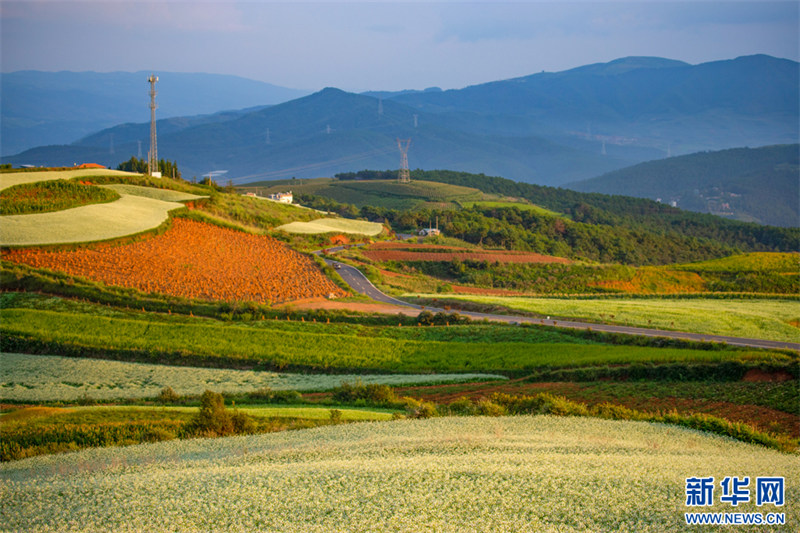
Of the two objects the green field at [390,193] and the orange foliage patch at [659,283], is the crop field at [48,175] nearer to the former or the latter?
the orange foliage patch at [659,283]

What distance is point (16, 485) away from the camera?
45.0ft

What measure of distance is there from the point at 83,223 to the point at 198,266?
43.4ft

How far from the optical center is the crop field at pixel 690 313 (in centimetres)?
4369

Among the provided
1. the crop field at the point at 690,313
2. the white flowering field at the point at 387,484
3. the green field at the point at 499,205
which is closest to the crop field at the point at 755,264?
the crop field at the point at 690,313

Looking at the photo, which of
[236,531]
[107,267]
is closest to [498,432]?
[236,531]

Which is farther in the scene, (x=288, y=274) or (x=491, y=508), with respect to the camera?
(x=288, y=274)

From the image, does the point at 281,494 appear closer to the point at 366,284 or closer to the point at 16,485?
the point at 16,485

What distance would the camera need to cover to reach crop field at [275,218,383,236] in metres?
88.0

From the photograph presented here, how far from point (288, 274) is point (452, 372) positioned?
95.6 feet

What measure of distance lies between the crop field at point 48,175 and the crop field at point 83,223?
9.22 meters

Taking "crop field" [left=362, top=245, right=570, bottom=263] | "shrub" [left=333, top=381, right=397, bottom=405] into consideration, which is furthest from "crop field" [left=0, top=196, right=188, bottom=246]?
"shrub" [left=333, top=381, right=397, bottom=405]

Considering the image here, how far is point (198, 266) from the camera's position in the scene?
56188mm

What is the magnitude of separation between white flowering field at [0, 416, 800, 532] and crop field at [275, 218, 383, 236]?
69567mm

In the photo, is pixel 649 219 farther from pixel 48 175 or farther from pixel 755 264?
pixel 48 175
